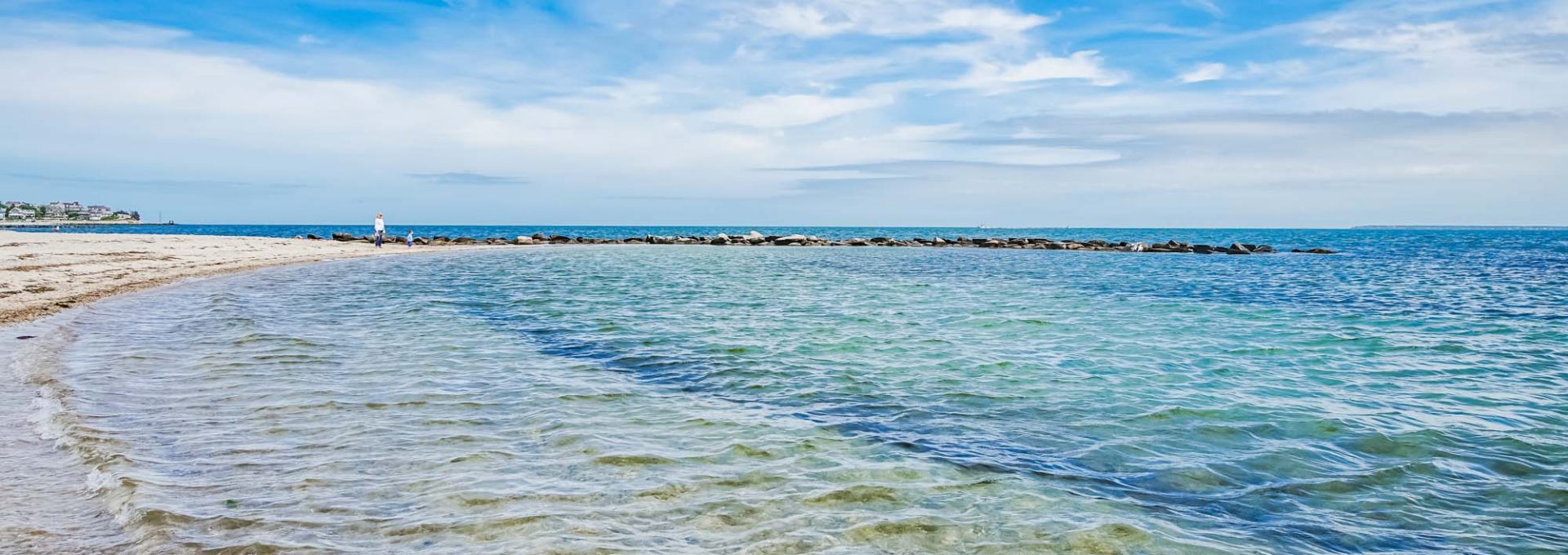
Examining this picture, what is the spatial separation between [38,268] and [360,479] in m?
23.9

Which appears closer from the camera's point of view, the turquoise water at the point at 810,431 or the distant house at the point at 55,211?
the turquoise water at the point at 810,431

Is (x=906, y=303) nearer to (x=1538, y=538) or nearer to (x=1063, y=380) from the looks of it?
(x=1063, y=380)

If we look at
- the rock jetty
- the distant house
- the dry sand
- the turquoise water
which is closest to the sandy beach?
the dry sand

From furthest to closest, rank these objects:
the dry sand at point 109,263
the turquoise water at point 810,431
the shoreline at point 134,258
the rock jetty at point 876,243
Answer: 1. the rock jetty at point 876,243
2. the shoreline at point 134,258
3. the dry sand at point 109,263
4. the turquoise water at point 810,431

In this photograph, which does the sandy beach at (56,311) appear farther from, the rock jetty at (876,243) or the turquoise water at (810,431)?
the rock jetty at (876,243)

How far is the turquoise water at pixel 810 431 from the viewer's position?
523 centimetres

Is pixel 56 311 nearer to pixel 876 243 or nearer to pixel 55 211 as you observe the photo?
pixel 876 243

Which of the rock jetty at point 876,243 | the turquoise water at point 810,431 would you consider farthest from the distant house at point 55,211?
the turquoise water at point 810,431

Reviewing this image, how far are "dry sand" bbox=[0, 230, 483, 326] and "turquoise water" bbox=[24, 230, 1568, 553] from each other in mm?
1368

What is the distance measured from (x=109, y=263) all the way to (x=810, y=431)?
28.7m

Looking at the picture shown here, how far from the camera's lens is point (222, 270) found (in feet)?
92.9

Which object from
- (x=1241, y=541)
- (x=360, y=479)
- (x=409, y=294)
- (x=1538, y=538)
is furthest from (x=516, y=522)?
(x=409, y=294)

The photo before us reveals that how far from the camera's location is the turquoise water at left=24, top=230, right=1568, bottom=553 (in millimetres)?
5227

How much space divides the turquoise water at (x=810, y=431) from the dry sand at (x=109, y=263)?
4.49ft
